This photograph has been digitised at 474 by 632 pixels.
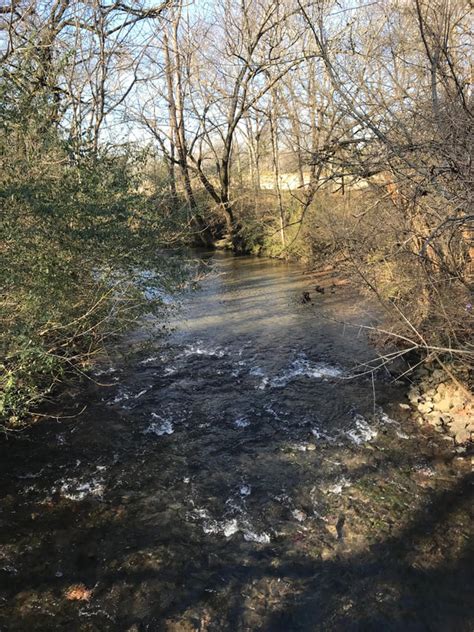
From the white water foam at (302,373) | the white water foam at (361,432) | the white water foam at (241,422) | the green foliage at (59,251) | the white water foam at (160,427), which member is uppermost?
the green foliage at (59,251)

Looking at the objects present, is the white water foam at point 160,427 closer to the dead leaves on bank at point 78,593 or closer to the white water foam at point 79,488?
the white water foam at point 79,488

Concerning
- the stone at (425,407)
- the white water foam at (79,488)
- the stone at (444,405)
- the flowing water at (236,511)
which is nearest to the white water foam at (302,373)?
the flowing water at (236,511)

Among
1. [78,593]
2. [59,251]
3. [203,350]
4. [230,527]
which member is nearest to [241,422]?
[230,527]

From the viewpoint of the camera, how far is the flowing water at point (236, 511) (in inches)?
149

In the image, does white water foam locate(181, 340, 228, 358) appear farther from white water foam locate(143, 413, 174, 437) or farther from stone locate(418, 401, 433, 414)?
stone locate(418, 401, 433, 414)

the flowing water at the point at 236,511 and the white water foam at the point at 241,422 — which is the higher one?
the white water foam at the point at 241,422

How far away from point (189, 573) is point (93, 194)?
16.5 feet

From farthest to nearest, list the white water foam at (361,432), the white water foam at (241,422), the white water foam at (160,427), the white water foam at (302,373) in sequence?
the white water foam at (302,373) < the white water foam at (241,422) < the white water foam at (160,427) < the white water foam at (361,432)

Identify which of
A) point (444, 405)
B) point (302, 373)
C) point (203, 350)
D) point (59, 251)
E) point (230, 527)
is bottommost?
point (230, 527)

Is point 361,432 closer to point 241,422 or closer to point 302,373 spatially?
point 241,422

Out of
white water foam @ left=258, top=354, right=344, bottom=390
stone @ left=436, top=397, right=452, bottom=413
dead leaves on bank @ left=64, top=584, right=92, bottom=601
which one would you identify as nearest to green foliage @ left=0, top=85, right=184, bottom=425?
dead leaves on bank @ left=64, top=584, right=92, bottom=601

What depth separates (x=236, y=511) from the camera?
4891 mm

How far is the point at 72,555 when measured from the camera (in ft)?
14.2

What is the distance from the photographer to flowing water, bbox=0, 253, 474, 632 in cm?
379
